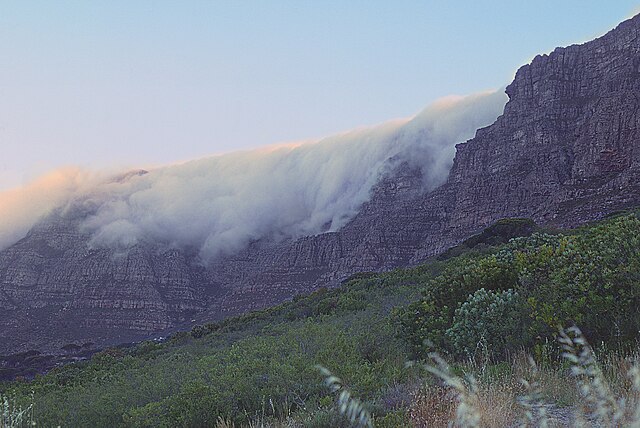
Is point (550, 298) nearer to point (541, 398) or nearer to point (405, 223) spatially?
point (541, 398)

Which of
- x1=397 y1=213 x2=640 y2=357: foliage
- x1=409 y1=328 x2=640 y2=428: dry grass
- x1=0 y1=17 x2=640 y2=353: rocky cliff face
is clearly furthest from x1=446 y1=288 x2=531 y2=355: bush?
x1=0 y1=17 x2=640 y2=353: rocky cliff face

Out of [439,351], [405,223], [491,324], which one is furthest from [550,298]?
[405,223]

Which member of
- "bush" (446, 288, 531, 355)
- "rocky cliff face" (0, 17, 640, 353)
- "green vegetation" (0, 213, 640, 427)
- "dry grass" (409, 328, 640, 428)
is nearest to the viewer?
"dry grass" (409, 328, 640, 428)

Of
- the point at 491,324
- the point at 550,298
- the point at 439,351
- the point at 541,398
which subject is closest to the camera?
the point at 541,398

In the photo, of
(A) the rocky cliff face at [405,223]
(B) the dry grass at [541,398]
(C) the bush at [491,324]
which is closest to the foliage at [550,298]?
(C) the bush at [491,324]

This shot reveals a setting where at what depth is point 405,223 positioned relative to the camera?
359ft

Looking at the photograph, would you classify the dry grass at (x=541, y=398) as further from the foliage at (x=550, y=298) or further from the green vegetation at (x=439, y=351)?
the foliage at (x=550, y=298)

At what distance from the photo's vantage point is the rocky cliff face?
7769 centimetres

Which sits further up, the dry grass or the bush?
the dry grass

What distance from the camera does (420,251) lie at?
9425 centimetres

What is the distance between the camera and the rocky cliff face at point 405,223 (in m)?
77.7

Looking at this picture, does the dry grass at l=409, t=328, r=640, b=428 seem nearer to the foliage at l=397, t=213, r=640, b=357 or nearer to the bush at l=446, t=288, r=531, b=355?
the foliage at l=397, t=213, r=640, b=357

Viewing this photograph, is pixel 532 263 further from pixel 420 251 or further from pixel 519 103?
pixel 519 103

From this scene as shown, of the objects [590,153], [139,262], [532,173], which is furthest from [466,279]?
[139,262]
